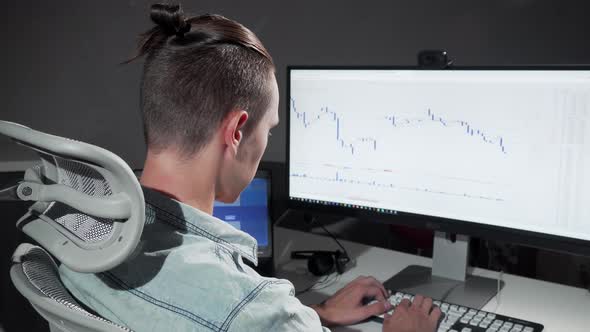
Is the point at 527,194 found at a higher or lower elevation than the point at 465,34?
lower

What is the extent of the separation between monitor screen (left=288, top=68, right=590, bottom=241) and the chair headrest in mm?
776

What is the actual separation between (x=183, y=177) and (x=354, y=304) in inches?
21.0

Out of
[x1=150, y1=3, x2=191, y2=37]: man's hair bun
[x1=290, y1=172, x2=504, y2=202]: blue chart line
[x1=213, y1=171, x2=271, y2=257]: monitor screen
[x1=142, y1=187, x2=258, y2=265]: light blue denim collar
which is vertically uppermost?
[x1=150, y1=3, x2=191, y2=37]: man's hair bun

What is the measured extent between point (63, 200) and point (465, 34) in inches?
59.8

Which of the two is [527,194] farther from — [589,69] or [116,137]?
[116,137]

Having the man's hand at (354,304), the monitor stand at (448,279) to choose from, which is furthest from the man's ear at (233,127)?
the monitor stand at (448,279)

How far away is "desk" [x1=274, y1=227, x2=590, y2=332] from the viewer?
1167 millimetres

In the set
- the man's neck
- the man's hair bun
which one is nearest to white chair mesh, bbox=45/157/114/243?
the man's neck

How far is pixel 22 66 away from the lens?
4.82ft

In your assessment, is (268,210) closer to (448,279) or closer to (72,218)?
(448,279)

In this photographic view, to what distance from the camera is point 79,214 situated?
633 mm

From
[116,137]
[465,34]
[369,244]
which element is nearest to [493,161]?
[369,244]

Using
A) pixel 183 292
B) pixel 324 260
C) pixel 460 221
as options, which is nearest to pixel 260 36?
pixel 324 260

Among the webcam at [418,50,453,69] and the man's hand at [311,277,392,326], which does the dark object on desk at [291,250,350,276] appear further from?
the webcam at [418,50,453,69]
